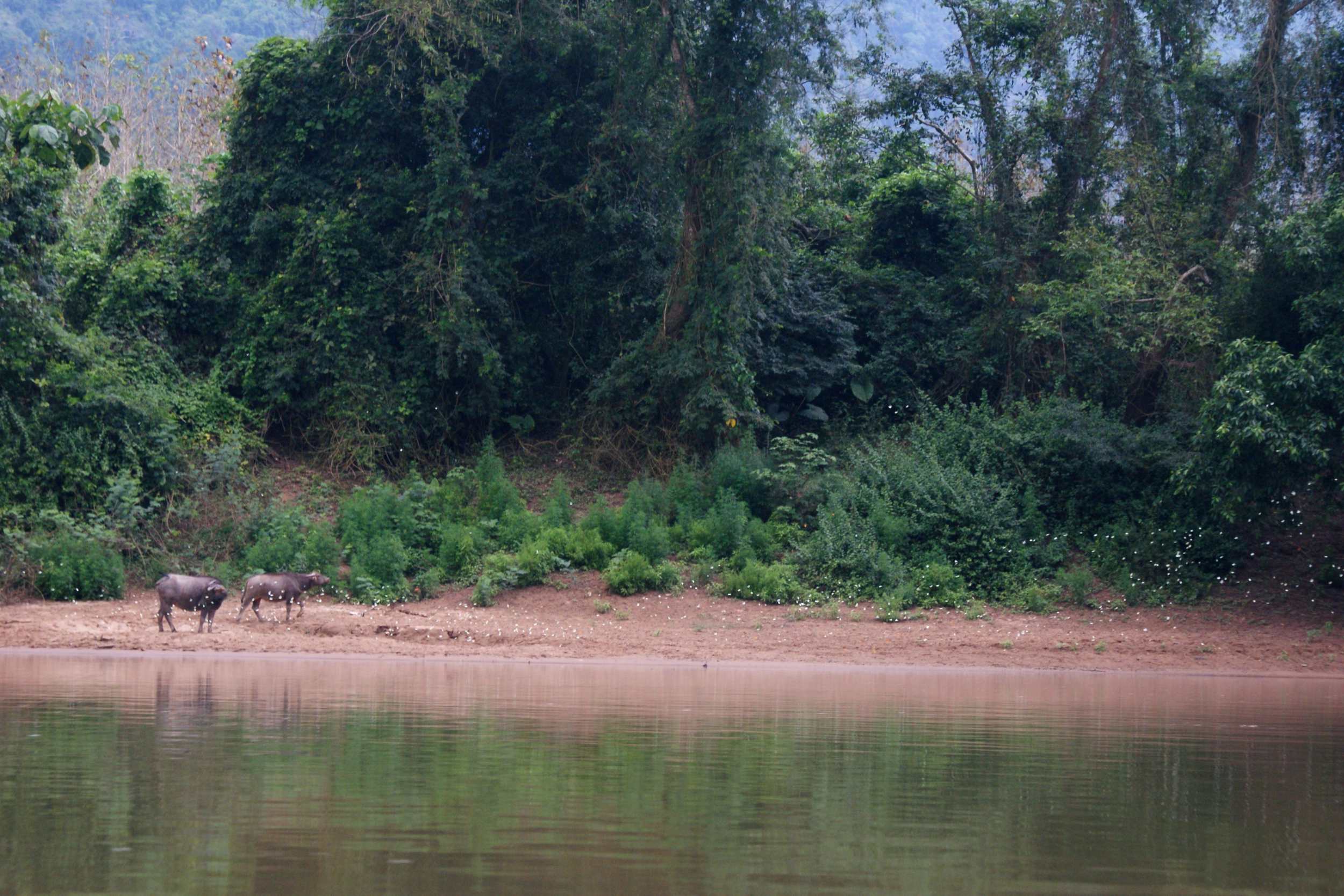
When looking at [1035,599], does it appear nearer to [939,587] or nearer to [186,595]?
[939,587]

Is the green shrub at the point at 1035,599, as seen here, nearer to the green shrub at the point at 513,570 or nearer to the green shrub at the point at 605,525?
the green shrub at the point at 605,525

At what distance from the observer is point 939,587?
2022 cm

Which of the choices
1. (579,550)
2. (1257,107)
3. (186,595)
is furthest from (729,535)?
(1257,107)

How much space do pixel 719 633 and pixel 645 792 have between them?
10.6m

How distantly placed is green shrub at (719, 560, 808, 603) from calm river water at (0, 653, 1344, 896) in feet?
19.4

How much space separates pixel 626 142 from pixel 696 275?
10.8 ft

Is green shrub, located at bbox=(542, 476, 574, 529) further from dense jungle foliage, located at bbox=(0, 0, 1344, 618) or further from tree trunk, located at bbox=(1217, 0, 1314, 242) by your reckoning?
tree trunk, located at bbox=(1217, 0, 1314, 242)

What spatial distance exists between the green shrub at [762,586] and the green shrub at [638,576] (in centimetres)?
83

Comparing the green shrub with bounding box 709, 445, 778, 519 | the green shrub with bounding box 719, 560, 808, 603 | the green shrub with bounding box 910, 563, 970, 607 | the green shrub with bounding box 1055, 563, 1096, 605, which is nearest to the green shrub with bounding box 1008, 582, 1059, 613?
the green shrub with bounding box 1055, 563, 1096, 605

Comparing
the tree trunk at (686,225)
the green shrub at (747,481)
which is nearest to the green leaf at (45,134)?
the green shrub at (747,481)

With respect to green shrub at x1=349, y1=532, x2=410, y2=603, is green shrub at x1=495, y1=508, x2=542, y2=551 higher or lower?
higher

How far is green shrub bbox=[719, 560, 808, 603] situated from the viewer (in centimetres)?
2002

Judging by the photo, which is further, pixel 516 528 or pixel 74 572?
pixel 516 528

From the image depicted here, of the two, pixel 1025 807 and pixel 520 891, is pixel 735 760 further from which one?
pixel 520 891
